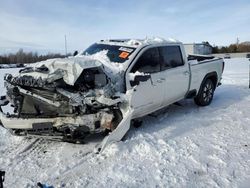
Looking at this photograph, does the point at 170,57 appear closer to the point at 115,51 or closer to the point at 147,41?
the point at 147,41

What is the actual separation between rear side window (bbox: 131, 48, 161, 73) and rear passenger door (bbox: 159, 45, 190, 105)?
7.3 inches

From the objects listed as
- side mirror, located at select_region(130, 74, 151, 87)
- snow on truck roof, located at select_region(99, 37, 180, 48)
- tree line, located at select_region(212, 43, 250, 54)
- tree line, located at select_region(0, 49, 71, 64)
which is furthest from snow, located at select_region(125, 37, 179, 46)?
tree line, located at select_region(212, 43, 250, 54)

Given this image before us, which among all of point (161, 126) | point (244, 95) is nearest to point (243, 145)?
point (161, 126)

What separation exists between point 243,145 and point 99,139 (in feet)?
8.50

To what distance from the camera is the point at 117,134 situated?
5.15m

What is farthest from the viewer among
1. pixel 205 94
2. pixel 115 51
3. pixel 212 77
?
pixel 212 77

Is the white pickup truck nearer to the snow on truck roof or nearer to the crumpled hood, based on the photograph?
the crumpled hood

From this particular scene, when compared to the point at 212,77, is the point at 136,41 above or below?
above

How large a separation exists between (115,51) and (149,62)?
2.47ft

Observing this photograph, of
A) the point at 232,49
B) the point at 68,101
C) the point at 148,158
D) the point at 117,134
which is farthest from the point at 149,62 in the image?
the point at 232,49

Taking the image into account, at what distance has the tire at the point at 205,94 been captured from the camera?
8148mm

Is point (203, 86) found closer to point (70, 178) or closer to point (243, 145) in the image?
point (243, 145)

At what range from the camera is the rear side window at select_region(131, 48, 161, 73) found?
598 centimetres

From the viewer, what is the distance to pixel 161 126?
6430 millimetres
